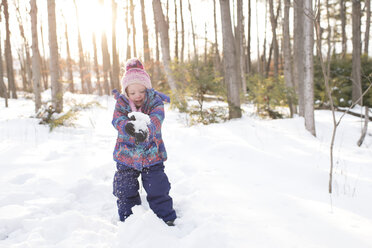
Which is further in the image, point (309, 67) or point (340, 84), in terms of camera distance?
point (340, 84)

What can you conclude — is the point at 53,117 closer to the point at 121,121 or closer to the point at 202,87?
the point at 202,87

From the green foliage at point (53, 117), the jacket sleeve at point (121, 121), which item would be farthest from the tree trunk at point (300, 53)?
the green foliage at point (53, 117)

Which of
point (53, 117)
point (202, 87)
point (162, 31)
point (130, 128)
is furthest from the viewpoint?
point (162, 31)

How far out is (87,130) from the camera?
6.35 metres

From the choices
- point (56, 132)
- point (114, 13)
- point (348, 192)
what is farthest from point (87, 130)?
point (114, 13)

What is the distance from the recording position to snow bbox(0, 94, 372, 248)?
177 cm

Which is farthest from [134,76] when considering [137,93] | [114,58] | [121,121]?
[114,58]

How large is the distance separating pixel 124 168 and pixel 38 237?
0.81 metres

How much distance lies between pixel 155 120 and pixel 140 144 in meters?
0.25

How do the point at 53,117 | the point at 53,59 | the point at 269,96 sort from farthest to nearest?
the point at 269,96 → the point at 53,59 → the point at 53,117

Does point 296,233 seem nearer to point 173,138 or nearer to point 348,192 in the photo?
→ point 348,192

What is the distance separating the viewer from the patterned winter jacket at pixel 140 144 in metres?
2.16

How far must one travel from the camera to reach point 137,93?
2.27 metres

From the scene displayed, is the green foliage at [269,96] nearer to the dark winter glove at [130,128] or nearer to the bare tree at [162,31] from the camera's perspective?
the bare tree at [162,31]
